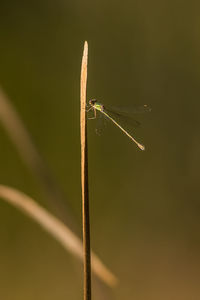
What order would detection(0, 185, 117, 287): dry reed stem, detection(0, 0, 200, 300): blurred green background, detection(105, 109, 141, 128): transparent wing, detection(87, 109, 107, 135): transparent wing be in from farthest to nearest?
detection(0, 0, 200, 300): blurred green background → detection(105, 109, 141, 128): transparent wing → detection(87, 109, 107, 135): transparent wing → detection(0, 185, 117, 287): dry reed stem

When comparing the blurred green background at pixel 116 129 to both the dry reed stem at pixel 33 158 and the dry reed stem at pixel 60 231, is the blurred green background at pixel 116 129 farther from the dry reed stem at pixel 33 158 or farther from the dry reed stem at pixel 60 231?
the dry reed stem at pixel 60 231

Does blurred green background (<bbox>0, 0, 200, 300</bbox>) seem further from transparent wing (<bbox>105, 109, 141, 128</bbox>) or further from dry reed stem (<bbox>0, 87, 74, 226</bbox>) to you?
dry reed stem (<bbox>0, 87, 74, 226</bbox>)

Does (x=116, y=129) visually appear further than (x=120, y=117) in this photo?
Yes

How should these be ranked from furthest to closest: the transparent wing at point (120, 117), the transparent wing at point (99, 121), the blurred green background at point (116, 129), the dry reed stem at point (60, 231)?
the blurred green background at point (116, 129) < the transparent wing at point (120, 117) < the transparent wing at point (99, 121) < the dry reed stem at point (60, 231)

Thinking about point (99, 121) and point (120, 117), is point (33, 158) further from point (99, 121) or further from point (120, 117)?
point (120, 117)

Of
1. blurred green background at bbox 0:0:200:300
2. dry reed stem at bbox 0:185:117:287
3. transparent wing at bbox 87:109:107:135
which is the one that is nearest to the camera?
dry reed stem at bbox 0:185:117:287

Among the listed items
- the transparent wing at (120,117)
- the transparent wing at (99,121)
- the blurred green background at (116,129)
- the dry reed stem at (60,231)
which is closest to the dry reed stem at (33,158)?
the dry reed stem at (60,231)

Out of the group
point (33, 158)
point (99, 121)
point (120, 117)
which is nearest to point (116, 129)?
point (120, 117)

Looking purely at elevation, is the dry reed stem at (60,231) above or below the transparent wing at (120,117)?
below

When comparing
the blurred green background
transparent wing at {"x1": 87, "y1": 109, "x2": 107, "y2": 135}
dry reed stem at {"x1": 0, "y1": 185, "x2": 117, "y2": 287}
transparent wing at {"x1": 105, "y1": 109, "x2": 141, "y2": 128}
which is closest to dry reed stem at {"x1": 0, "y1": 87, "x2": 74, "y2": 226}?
dry reed stem at {"x1": 0, "y1": 185, "x2": 117, "y2": 287}
